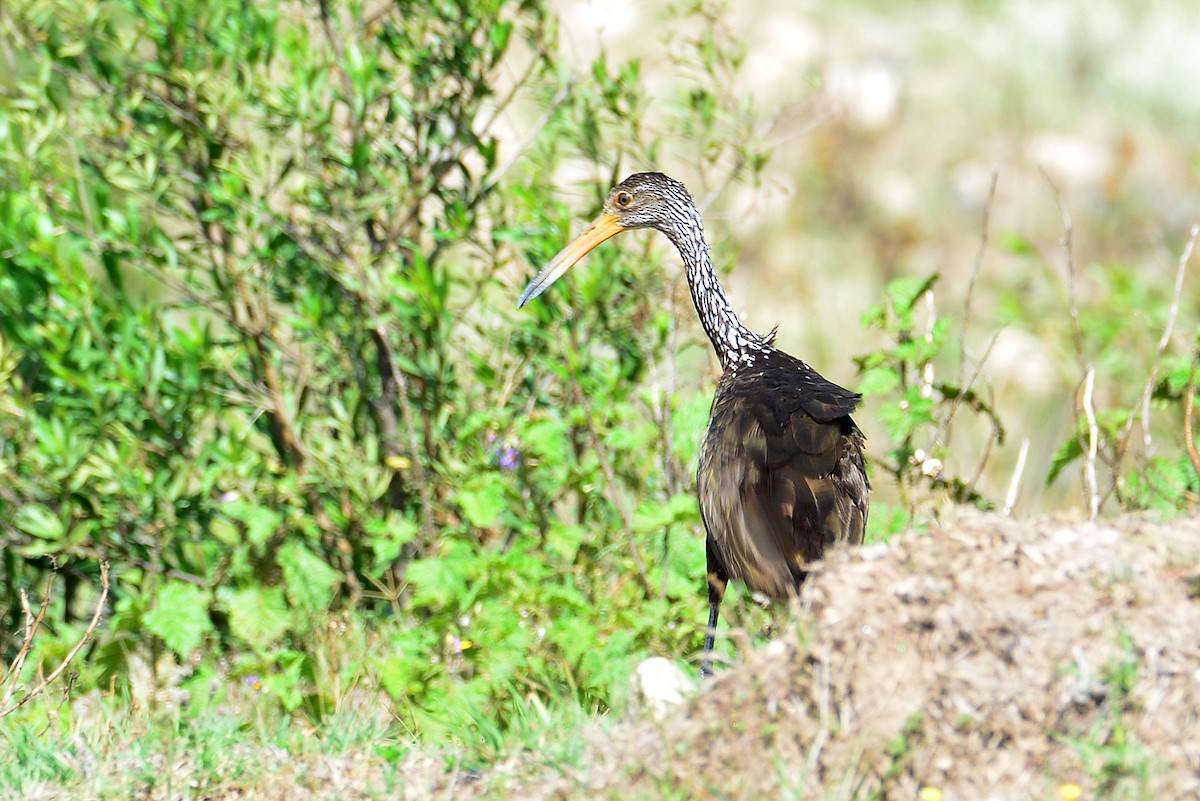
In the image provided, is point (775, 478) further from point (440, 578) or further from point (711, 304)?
point (440, 578)

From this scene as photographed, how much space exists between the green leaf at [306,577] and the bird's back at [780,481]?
170cm

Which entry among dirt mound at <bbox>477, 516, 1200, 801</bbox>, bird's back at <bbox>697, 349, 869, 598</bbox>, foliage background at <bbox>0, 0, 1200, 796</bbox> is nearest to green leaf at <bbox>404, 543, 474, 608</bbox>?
foliage background at <bbox>0, 0, 1200, 796</bbox>

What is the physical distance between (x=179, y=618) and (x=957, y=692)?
306cm

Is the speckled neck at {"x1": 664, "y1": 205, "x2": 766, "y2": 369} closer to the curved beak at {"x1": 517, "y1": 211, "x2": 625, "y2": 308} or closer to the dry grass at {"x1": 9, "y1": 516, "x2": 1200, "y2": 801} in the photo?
the curved beak at {"x1": 517, "y1": 211, "x2": 625, "y2": 308}

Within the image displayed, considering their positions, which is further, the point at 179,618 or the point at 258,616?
the point at 258,616

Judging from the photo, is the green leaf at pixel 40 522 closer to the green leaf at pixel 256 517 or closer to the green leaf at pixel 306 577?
the green leaf at pixel 256 517

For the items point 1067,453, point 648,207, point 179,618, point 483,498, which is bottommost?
point 179,618

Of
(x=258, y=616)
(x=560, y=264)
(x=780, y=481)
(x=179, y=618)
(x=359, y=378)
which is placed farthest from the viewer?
(x=359, y=378)

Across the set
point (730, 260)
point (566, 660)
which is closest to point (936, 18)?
point (730, 260)

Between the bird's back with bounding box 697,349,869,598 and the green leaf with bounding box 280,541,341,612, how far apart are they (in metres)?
1.70

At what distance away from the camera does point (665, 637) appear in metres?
4.75

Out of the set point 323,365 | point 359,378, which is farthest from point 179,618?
point 323,365

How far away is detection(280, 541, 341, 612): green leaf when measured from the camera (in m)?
5.16

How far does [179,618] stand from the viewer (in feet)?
15.8
